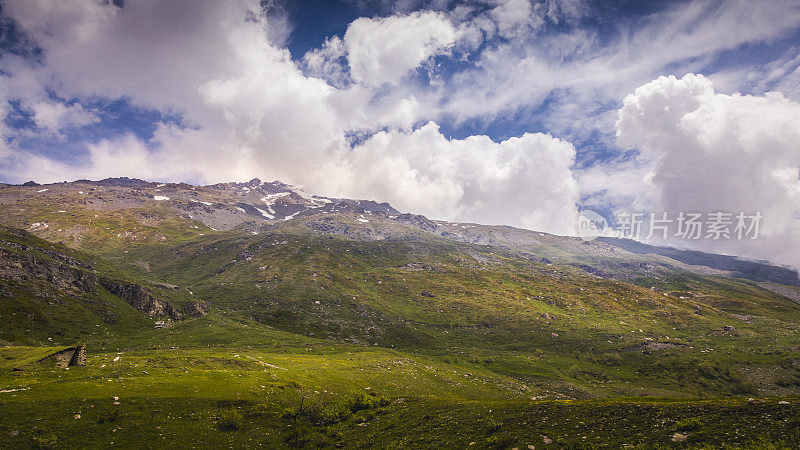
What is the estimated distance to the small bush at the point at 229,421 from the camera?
31438mm

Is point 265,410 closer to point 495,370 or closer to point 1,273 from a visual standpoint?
point 495,370

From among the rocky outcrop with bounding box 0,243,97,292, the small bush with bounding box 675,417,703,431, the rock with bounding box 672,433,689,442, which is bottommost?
the rocky outcrop with bounding box 0,243,97,292

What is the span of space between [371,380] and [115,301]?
146499 millimetres

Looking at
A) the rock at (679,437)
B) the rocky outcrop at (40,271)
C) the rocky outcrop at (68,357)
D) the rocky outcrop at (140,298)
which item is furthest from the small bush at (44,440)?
the rocky outcrop at (40,271)

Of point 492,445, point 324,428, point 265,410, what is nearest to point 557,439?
point 492,445

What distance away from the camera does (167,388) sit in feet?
127

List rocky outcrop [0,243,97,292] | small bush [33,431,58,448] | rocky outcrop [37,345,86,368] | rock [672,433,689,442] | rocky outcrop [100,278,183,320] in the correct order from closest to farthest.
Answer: rock [672,433,689,442]
small bush [33,431,58,448]
rocky outcrop [37,345,86,368]
rocky outcrop [0,243,97,292]
rocky outcrop [100,278,183,320]

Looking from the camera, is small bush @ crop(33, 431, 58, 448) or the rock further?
small bush @ crop(33, 431, 58, 448)

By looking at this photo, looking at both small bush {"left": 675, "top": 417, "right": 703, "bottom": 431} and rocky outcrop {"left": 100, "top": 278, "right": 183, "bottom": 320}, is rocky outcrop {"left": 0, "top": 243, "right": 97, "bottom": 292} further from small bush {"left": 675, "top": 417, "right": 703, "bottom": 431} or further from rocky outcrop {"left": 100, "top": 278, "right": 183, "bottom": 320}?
small bush {"left": 675, "top": 417, "right": 703, "bottom": 431}

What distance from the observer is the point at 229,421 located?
31.9 meters

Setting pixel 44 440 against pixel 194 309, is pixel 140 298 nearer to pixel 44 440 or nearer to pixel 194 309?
pixel 194 309

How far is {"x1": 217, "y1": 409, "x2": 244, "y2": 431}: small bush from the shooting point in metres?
31.4

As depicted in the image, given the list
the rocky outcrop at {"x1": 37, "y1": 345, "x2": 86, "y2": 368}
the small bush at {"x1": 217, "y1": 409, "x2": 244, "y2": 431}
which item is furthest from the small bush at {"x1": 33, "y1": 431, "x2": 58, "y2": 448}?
the rocky outcrop at {"x1": 37, "y1": 345, "x2": 86, "y2": 368}

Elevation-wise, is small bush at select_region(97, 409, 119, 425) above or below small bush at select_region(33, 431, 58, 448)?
below
